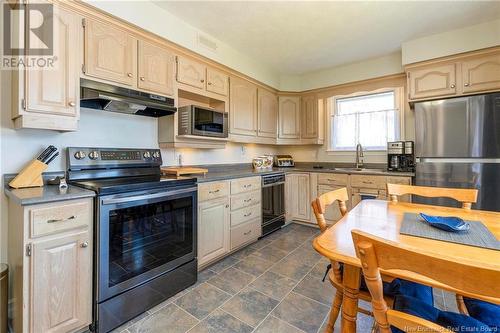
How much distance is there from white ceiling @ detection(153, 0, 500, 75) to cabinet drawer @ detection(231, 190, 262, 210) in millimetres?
1951

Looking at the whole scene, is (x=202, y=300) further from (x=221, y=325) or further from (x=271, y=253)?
(x=271, y=253)

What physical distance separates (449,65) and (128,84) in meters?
3.50

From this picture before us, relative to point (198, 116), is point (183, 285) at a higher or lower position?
lower

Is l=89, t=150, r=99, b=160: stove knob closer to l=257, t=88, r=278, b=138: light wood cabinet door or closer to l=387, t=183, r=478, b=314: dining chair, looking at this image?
l=257, t=88, r=278, b=138: light wood cabinet door

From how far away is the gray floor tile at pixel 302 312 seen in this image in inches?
63.0

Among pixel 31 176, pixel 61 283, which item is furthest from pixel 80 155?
pixel 61 283

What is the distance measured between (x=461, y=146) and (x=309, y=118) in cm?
211

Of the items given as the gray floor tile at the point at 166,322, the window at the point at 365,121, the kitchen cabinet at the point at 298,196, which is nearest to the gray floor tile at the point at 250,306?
the gray floor tile at the point at 166,322

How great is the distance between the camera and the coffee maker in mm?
3121

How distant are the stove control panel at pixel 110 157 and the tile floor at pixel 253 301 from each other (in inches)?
48.9

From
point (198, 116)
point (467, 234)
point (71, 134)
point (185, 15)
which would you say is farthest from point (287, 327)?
point (185, 15)

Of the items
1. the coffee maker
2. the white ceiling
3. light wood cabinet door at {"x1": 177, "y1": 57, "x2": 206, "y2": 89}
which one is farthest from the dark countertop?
the coffee maker

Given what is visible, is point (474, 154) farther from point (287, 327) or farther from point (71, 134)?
point (71, 134)

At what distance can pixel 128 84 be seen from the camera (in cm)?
203
